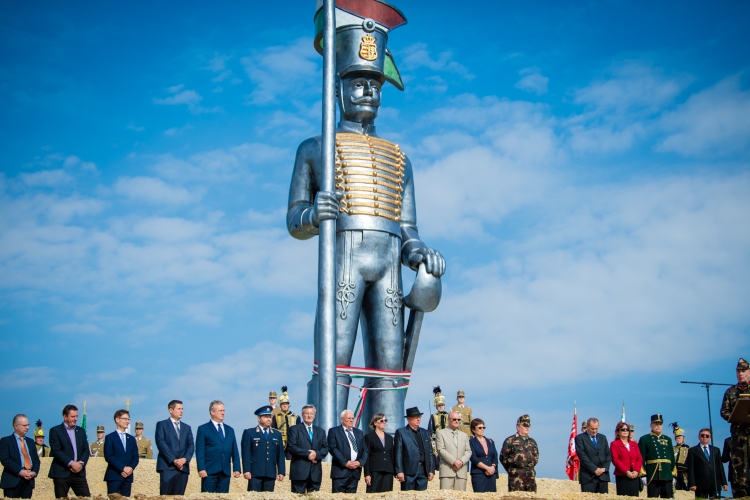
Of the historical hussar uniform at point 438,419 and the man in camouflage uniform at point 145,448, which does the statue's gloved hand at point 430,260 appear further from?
the man in camouflage uniform at point 145,448

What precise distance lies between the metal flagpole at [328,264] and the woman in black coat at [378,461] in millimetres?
1422

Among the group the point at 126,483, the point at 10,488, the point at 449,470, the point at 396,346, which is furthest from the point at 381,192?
the point at 10,488

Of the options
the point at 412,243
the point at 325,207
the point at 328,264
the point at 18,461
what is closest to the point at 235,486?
the point at 328,264

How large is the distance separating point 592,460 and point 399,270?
408 cm

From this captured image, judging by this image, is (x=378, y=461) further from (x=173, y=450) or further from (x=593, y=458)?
(x=593, y=458)

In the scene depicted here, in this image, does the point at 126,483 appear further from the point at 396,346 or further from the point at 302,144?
the point at 302,144

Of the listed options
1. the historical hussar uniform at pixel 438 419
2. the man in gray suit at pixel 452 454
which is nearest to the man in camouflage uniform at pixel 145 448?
the historical hussar uniform at pixel 438 419

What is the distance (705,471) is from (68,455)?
→ 910 cm

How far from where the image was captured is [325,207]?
1306cm

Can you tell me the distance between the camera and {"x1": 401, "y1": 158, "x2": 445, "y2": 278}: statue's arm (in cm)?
1401

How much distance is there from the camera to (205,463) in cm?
1062

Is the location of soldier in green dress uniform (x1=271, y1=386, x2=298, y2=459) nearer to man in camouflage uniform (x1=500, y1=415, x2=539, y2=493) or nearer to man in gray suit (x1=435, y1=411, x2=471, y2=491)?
man in gray suit (x1=435, y1=411, x2=471, y2=491)

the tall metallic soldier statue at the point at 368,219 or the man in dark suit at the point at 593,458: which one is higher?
the tall metallic soldier statue at the point at 368,219

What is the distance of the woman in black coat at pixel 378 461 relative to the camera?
11031 mm
